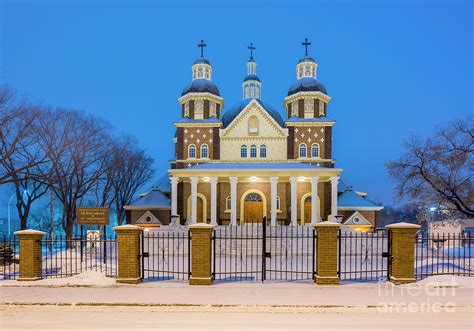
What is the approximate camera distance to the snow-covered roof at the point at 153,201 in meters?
37.4

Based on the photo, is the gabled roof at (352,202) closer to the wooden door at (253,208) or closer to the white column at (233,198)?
the wooden door at (253,208)

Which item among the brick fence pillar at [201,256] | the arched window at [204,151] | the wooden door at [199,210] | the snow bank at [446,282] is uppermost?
the arched window at [204,151]

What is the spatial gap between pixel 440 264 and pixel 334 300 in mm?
8515

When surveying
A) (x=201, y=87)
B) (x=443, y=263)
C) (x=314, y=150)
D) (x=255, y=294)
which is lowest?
(x=443, y=263)

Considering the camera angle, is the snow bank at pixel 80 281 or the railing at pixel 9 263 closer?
the snow bank at pixel 80 281

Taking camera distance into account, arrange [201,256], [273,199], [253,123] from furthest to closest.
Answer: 1. [253,123]
2. [273,199]
3. [201,256]

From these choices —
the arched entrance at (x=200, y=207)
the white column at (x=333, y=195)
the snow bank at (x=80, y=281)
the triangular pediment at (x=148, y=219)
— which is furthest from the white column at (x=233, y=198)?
the snow bank at (x=80, y=281)

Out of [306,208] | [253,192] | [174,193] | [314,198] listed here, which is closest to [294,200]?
[314,198]

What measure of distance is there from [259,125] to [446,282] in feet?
82.6

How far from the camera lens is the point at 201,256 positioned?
481 inches

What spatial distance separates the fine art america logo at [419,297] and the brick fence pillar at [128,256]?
7397mm

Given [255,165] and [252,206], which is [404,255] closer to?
[255,165]

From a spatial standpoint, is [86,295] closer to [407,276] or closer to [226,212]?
[407,276]

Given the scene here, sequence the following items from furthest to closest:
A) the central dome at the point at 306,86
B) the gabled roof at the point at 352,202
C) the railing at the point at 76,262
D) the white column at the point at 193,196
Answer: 1. the gabled roof at the point at 352,202
2. the central dome at the point at 306,86
3. the white column at the point at 193,196
4. the railing at the point at 76,262
